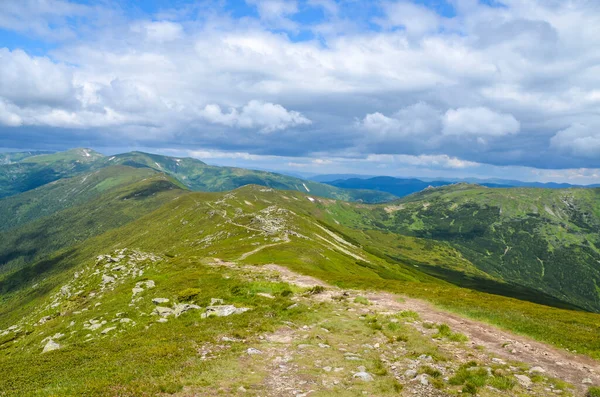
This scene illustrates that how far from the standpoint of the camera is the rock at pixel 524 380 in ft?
56.8

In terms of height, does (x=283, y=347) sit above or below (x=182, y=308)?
above

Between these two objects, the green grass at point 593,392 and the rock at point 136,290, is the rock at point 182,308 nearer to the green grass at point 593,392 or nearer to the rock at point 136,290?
the rock at point 136,290

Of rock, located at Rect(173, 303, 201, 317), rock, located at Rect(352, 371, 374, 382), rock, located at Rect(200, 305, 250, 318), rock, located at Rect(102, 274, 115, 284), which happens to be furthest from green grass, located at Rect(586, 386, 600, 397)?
rock, located at Rect(102, 274, 115, 284)

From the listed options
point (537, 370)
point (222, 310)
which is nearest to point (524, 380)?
point (537, 370)

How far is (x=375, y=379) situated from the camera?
17969 mm

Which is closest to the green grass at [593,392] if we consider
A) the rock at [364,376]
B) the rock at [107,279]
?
the rock at [364,376]

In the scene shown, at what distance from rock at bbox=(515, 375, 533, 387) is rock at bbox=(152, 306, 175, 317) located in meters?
30.4

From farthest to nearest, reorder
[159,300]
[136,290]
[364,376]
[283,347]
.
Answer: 1. [136,290]
2. [159,300]
3. [283,347]
4. [364,376]

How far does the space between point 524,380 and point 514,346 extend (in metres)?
6.42

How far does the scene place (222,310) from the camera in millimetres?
32875

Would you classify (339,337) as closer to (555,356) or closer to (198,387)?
(198,387)

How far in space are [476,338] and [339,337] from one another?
1066 centimetres

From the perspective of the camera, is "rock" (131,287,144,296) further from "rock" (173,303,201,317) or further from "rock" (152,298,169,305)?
"rock" (173,303,201,317)

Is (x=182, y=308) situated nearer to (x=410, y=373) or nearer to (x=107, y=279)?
(x=410, y=373)
